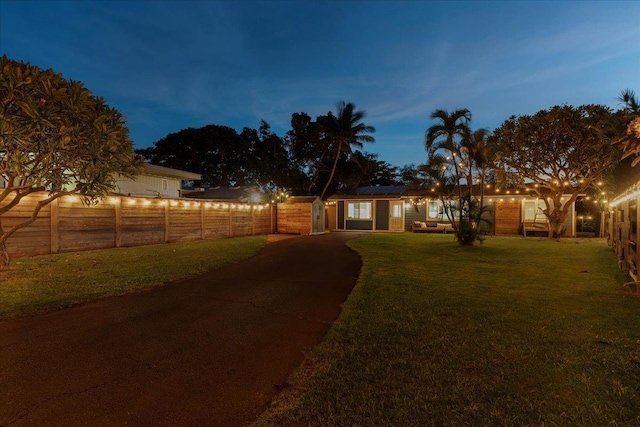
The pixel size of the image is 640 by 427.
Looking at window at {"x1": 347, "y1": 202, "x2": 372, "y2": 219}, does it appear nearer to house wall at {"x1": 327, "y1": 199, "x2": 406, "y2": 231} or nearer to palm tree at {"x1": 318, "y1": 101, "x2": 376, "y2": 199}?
house wall at {"x1": 327, "y1": 199, "x2": 406, "y2": 231}

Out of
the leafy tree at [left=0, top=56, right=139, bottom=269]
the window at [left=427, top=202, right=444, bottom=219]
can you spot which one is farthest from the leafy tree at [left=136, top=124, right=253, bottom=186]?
the leafy tree at [left=0, top=56, right=139, bottom=269]

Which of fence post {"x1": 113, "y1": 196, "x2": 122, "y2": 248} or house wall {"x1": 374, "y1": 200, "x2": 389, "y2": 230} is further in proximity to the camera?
house wall {"x1": 374, "y1": 200, "x2": 389, "y2": 230}

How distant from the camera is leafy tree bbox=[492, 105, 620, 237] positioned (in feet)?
54.5

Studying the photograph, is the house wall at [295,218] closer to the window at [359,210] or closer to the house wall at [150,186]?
the window at [359,210]

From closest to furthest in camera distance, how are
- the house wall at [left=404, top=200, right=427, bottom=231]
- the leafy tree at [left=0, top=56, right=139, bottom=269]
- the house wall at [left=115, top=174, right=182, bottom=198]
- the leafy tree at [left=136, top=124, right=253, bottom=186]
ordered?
the leafy tree at [left=0, top=56, right=139, bottom=269]
the house wall at [left=115, top=174, right=182, bottom=198]
the house wall at [left=404, top=200, right=427, bottom=231]
the leafy tree at [left=136, top=124, right=253, bottom=186]

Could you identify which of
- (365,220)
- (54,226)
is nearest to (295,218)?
(365,220)

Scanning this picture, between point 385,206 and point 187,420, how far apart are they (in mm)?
23780

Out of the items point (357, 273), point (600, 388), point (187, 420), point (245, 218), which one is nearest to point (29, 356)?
point (187, 420)

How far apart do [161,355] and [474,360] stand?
11.2 ft

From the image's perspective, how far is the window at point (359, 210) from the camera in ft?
85.5

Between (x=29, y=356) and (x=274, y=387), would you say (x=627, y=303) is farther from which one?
(x=29, y=356)

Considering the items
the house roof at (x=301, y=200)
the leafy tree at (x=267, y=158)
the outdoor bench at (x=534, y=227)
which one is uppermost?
the leafy tree at (x=267, y=158)

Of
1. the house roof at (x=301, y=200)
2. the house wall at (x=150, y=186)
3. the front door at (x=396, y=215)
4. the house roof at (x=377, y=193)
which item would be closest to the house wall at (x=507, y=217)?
the front door at (x=396, y=215)

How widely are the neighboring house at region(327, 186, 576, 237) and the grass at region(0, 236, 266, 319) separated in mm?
14873
